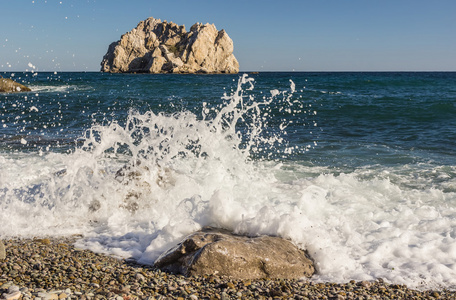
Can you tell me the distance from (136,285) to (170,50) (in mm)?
94230

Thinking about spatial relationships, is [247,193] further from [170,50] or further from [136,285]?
[170,50]

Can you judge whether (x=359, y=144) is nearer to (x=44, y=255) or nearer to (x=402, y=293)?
(x=402, y=293)

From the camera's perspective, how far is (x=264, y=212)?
485cm

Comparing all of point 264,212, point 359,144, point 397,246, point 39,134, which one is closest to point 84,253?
point 264,212

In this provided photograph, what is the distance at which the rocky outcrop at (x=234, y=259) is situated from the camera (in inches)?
155

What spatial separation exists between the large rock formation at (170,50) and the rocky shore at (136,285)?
264 ft

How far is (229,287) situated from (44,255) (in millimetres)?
2069

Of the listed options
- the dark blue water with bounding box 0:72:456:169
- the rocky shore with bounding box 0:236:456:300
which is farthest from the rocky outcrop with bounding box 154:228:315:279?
the dark blue water with bounding box 0:72:456:169

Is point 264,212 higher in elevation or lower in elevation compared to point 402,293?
higher

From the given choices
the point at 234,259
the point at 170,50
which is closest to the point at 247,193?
the point at 234,259

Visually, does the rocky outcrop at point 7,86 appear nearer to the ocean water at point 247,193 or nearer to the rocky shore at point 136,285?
the ocean water at point 247,193

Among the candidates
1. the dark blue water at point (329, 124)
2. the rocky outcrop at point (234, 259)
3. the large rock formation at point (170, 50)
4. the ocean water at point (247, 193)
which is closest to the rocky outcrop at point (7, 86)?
the dark blue water at point (329, 124)

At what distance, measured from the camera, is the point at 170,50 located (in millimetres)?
93562

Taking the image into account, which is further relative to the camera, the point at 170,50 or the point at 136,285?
the point at 170,50
